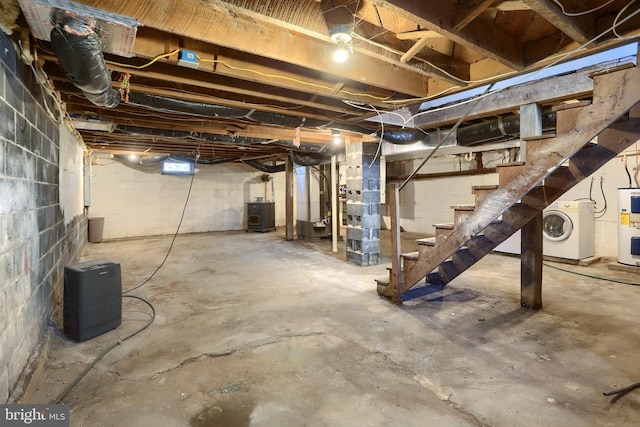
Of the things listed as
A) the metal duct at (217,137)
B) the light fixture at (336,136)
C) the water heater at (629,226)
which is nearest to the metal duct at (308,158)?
the metal duct at (217,137)

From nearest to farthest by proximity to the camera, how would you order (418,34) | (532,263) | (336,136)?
(418,34) → (532,263) → (336,136)

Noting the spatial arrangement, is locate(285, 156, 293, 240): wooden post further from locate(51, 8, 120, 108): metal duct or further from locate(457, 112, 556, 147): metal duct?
locate(51, 8, 120, 108): metal duct

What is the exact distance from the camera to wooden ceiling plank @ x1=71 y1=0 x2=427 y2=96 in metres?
1.69

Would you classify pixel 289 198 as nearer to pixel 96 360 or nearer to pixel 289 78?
pixel 289 78

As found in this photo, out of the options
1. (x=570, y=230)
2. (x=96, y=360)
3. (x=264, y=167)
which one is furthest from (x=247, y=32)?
(x=264, y=167)

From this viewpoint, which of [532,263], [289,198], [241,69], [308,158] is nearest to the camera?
[241,69]

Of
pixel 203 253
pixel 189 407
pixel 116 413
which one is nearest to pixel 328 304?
pixel 189 407

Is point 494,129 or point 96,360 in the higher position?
point 494,129

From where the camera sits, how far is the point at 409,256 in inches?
119

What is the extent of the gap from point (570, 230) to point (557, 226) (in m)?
0.21

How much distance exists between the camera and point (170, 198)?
8.28 metres

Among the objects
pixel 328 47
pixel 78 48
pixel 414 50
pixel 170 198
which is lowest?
pixel 170 198

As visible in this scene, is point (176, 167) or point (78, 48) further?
point (176, 167)

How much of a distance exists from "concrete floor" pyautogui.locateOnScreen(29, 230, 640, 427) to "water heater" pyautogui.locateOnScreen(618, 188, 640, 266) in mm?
836
